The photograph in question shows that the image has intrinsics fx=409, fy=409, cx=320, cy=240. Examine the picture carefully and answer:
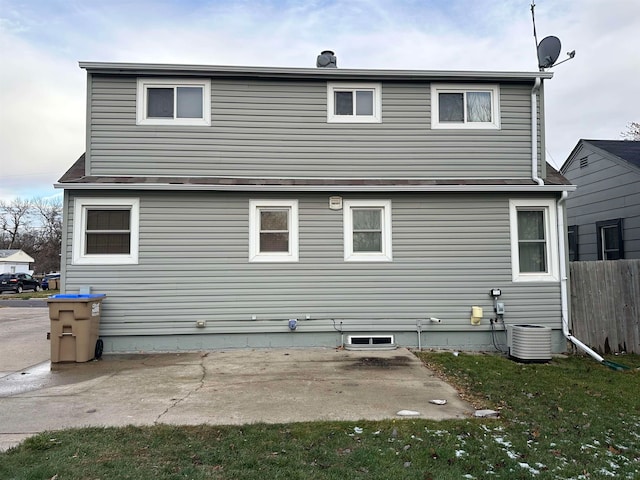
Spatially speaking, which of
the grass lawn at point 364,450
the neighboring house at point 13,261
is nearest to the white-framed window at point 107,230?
the grass lawn at point 364,450

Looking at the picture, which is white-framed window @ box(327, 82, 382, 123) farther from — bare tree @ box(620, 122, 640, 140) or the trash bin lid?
bare tree @ box(620, 122, 640, 140)

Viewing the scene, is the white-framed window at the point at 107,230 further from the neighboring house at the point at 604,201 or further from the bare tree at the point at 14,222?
the bare tree at the point at 14,222

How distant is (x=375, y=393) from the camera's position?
5203 mm

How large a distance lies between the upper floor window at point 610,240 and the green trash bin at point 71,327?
1201cm

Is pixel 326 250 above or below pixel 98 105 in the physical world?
below

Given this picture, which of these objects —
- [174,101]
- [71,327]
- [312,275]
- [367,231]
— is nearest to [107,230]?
[71,327]

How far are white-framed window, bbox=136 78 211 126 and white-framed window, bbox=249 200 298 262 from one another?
2041 millimetres

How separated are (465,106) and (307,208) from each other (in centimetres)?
384

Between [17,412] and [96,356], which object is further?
[96,356]

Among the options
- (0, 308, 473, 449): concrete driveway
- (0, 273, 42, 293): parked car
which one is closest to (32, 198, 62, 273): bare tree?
(0, 273, 42, 293): parked car

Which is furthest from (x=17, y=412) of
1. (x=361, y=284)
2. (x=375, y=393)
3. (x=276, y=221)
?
(x=361, y=284)

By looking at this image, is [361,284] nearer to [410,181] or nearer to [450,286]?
[450,286]

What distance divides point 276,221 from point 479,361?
4.37 m

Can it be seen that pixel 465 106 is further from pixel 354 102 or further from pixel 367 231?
pixel 367 231
